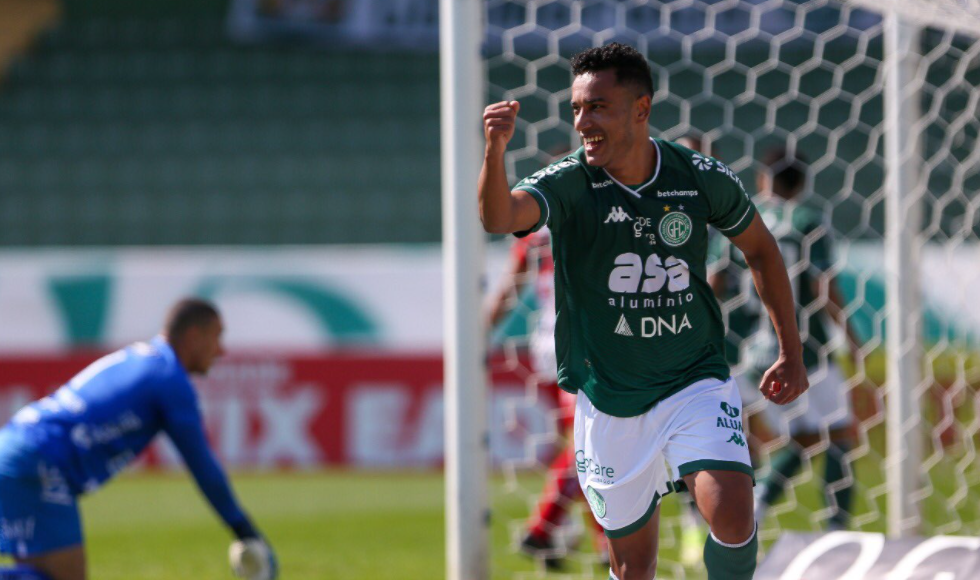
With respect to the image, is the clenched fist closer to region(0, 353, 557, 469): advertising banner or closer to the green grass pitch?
the green grass pitch

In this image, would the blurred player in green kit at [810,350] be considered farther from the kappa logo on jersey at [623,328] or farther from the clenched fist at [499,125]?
the clenched fist at [499,125]

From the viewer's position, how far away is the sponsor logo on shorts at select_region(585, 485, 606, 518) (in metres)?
3.42

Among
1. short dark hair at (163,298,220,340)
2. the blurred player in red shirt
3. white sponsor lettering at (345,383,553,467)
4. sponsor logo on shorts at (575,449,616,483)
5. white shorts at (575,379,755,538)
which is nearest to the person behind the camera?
white shorts at (575,379,755,538)

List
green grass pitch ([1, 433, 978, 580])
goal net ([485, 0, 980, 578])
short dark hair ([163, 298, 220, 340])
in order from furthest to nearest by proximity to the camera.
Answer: green grass pitch ([1, 433, 978, 580]) → goal net ([485, 0, 980, 578]) → short dark hair ([163, 298, 220, 340])

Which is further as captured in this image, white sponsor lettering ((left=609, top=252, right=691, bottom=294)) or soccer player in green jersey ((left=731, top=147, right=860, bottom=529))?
soccer player in green jersey ((left=731, top=147, right=860, bottom=529))

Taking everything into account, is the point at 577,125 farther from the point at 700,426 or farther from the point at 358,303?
the point at 358,303

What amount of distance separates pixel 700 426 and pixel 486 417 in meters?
1.56

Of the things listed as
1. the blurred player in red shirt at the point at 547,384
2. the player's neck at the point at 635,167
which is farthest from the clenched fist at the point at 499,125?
the blurred player in red shirt at the point at 547,384

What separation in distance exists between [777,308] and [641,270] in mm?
416

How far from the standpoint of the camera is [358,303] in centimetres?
941

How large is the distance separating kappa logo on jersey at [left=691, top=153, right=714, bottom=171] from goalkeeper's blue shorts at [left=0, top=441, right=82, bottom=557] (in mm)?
2139

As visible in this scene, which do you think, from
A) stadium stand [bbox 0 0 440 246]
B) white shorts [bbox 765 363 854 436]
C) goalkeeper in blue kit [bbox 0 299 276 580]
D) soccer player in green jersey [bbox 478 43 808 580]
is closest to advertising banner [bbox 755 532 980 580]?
soccer player in green jersey [bbox 478 43 808 580]

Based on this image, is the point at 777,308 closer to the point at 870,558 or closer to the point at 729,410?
the point at 729,410

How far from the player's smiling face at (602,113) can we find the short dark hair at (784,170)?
2.69 metres
